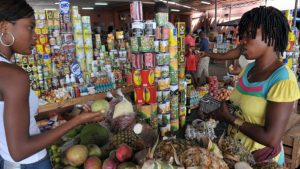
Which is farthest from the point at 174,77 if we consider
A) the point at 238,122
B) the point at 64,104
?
the point at 238,122

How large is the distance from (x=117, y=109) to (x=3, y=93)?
0.94 m

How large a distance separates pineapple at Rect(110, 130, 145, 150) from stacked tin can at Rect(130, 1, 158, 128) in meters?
1.20

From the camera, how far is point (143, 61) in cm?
294

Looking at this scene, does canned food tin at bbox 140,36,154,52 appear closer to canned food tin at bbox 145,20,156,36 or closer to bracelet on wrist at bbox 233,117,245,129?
canned food tin at bbox 145,20,156,36

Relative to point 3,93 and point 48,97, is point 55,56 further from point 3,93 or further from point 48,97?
point 3,93

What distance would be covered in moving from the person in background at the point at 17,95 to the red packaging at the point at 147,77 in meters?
1.71

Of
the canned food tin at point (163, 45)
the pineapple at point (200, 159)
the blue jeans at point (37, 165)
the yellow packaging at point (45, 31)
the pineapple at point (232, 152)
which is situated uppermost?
the yellow packaging at point (45, 31)

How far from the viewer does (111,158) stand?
139cm

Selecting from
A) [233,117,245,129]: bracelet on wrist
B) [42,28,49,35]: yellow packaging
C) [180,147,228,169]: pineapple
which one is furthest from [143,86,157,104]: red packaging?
[42,28,49,35]: yellow packaging

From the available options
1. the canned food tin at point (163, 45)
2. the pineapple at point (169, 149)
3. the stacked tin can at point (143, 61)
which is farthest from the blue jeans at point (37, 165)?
the canned food tin at point (163, 45)

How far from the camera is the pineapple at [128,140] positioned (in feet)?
5.07

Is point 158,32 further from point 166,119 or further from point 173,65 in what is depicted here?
point 166,119

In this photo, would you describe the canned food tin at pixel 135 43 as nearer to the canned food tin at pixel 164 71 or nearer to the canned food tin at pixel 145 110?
the canned food tin at pixel 164 71

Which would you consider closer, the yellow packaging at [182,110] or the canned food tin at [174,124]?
the canned food tin at [174,124]
